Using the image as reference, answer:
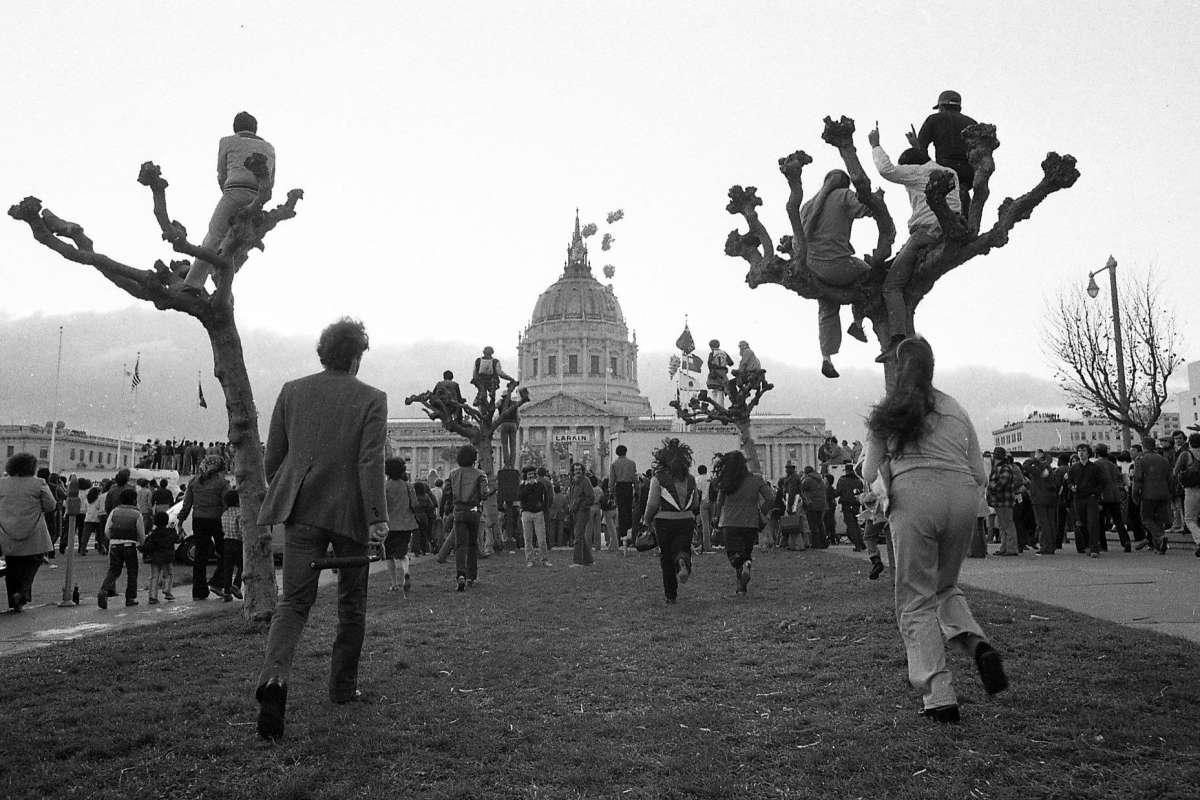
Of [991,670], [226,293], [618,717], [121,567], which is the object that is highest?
[226,293]

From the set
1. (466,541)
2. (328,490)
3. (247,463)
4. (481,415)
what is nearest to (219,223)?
(247,463)

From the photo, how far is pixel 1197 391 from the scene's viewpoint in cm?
6550

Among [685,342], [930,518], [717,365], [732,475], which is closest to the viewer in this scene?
[930,518]

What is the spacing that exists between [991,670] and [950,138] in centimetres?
454

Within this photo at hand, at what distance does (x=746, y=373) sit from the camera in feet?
78.8

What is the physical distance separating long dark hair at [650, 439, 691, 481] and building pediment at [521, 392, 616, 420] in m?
94.3

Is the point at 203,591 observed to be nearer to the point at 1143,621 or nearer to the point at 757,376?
the point at 1143,621

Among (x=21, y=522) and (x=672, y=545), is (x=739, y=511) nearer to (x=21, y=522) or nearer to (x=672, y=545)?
(x=672, y=545)

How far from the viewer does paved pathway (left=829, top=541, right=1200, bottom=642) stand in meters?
7.55

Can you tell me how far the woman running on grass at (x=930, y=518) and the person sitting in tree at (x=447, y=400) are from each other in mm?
18369

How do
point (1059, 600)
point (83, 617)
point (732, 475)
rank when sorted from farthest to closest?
1. point (732, 475)
2. point (83, 617)
3. point (1059, 600)

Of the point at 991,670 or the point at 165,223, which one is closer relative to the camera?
the point at 991,670

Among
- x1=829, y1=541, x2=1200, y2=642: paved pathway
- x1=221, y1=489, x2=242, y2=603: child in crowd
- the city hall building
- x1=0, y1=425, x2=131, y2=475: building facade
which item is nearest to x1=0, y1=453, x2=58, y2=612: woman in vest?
x1=221, y1=489, x2=242, y2=603: child in crowd

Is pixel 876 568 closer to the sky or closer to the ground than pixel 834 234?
closer to the ground
